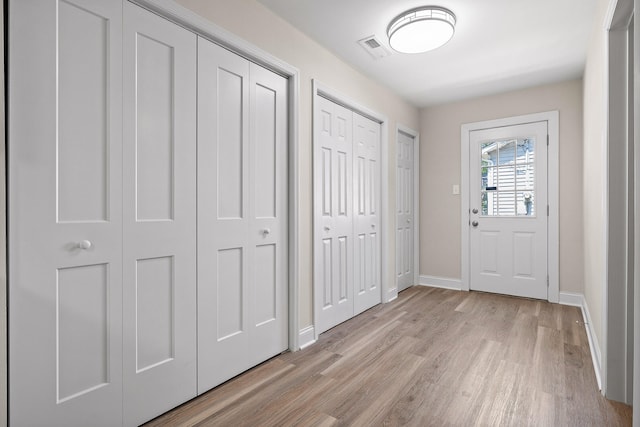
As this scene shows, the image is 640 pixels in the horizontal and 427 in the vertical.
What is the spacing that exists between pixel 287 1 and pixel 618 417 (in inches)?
115

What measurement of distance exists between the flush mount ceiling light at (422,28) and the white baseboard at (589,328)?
2297 millimetres

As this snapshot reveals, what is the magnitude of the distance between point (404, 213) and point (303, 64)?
234 centimetres

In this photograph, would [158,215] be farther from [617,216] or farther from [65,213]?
[617,216]

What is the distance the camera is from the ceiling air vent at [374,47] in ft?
8.65

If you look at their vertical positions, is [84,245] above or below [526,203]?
below

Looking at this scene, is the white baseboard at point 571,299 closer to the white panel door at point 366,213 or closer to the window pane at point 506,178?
the window pane at point 506,178

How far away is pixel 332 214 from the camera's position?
→ 2.91 meters

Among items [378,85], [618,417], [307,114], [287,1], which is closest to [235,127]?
[307,114]

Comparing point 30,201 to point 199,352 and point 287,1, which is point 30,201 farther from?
point 287,1

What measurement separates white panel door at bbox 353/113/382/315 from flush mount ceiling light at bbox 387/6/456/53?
2.85ft

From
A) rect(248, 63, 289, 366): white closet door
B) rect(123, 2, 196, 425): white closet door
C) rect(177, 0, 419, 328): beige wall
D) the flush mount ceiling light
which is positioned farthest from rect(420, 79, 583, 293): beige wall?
rect(123, 2, 196, 425): white closet door

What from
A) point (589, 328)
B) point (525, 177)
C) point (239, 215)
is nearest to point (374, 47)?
point (239, 215)

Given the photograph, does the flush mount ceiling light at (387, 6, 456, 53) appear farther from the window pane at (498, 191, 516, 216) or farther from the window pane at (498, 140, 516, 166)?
the window pane at (498, 191, 516, 216)

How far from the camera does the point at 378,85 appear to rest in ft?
11.7
